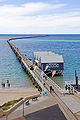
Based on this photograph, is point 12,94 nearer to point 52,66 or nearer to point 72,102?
point 72,102

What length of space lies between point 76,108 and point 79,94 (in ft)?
17.7

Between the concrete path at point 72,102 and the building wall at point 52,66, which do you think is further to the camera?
the building wall at point 52,66

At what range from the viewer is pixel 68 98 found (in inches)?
1002

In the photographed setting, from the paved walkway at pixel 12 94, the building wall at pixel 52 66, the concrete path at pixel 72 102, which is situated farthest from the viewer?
the building wall at pixel 52 66

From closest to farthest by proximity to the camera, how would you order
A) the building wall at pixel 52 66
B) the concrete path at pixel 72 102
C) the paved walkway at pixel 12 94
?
the concrete path at pixel 72 102 < the paved walkway at pixel 12 94 < the building wall at pixel 52 66

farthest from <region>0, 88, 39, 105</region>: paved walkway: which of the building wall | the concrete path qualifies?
the building wall

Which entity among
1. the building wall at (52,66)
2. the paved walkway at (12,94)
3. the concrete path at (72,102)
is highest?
the building wall at (52,66)

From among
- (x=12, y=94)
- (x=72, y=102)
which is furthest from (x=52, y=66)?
(x=72, y=102)

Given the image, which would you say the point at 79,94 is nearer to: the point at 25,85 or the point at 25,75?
the point at 25,85

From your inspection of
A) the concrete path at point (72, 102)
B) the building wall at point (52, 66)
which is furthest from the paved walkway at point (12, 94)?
the building wall at point (52, 66)

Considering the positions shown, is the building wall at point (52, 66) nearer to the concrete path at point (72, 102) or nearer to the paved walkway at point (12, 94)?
Result: the paved walkway at point (12, 94)

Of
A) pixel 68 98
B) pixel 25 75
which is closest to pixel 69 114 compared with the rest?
pixel 68 98

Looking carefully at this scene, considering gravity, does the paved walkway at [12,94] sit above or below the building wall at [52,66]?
below

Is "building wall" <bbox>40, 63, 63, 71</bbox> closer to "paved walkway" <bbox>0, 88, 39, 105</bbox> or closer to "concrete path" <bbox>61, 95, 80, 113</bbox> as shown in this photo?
"paved walkway" <bbox>0, 88, 39, 105</bbox>
